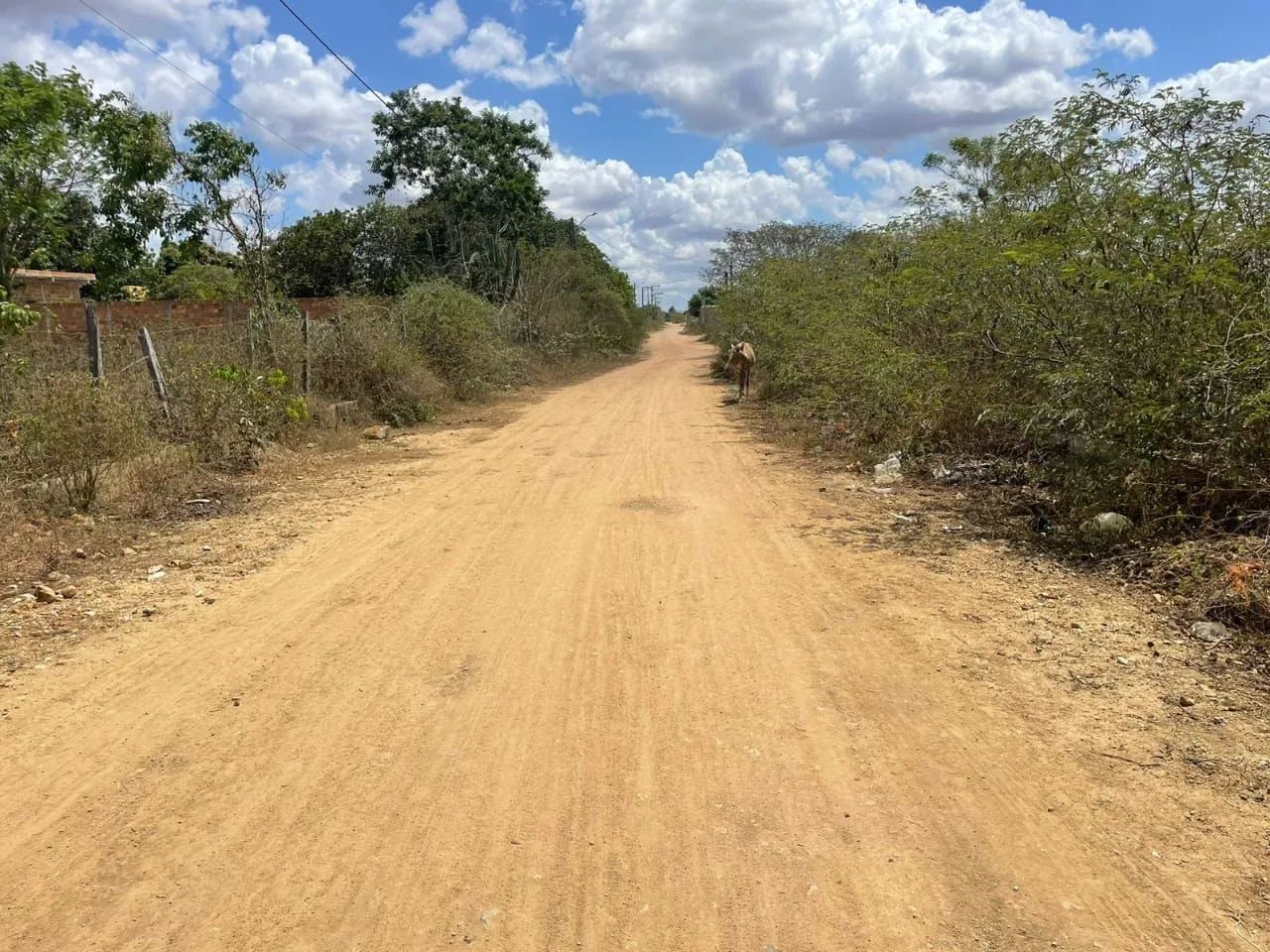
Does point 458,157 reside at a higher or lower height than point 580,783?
higher

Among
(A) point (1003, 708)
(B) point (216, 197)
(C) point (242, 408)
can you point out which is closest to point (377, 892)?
(A) point (1003, 708)

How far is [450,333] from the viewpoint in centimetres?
1719

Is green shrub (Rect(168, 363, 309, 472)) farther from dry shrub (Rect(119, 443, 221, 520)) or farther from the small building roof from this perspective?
the small building roof

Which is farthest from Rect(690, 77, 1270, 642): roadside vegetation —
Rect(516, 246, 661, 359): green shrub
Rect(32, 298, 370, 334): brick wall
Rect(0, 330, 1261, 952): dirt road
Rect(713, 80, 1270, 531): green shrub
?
Result: Rect(516, 246, 661, 359): green shrub

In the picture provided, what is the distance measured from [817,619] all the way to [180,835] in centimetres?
337

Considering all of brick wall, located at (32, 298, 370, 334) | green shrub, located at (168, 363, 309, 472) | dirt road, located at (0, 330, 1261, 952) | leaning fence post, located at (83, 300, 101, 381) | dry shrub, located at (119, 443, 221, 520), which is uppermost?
brick wall, located at (32, 298, 370, 334)

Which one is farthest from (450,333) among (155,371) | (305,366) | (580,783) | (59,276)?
(580,783)

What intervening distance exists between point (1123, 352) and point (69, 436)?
8.40 metres

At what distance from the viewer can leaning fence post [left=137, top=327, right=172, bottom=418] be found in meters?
9.41

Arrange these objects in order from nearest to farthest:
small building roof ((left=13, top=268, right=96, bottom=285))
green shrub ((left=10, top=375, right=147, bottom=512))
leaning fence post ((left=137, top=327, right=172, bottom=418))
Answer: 1. green shrub ((left=10, top=375, right=147, bottom=512))
2. leaning fence post ((left=137, top=327, right=172, bottom=418))
3. small building roof ((left=13, top=268, right=96, bottom=285))

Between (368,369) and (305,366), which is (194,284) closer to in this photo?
(368,369)

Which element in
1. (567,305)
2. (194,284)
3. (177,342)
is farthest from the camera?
(567,305)

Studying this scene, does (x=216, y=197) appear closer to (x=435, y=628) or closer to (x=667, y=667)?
(x=435, y=628)

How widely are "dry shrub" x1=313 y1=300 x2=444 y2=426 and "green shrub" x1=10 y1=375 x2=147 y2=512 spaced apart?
6.08m
